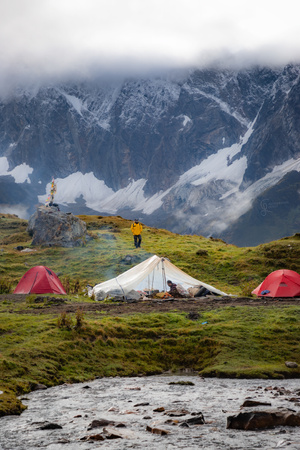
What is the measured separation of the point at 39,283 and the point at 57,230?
74.6 ft

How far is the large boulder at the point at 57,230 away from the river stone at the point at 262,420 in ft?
154

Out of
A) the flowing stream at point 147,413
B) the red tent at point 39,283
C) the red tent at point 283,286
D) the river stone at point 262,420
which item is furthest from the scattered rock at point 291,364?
the red tent at point 39,283

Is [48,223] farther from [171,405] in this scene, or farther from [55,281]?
[171,405]

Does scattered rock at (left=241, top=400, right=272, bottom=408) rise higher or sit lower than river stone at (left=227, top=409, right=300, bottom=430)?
lower

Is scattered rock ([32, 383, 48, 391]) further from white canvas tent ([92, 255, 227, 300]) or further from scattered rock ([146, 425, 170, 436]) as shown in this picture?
white canvas tent ([92, 255, 227, 300])

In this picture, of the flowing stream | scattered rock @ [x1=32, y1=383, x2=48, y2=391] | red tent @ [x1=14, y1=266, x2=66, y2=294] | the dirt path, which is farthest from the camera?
red tent @ [x1=14, y1=266, x2=66, y2=294]

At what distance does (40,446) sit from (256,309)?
18.4 metres

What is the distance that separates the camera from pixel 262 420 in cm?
1127

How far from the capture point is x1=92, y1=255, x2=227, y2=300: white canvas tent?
34.8 m

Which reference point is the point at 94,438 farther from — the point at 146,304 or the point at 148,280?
the point at 148,280

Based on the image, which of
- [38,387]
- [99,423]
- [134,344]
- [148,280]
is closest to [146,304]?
[148,280]

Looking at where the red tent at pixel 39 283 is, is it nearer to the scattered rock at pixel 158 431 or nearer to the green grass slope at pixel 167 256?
the green grass slope at pixel 167 256

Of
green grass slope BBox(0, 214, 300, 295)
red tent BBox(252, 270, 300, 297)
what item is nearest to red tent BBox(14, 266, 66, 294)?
green grass slope BBox(0, 214, 300, 295)

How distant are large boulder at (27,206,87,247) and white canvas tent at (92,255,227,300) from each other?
71.0 feet
